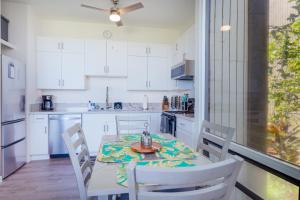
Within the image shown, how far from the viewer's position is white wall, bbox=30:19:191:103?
12.9 ft

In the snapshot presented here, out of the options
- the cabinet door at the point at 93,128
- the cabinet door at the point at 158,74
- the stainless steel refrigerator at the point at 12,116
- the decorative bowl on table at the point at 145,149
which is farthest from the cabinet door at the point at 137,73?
the decorative bowl on table at the point at 145,149

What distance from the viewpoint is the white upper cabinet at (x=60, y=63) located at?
143 inches

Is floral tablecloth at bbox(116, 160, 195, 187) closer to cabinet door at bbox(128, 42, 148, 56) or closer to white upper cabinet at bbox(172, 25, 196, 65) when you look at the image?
white upper cabinet at bbox(172, 25, 196, 65)

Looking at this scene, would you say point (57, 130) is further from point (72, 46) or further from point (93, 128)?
point (72, 46)

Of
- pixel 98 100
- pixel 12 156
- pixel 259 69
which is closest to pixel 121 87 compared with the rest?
pixel 98 100

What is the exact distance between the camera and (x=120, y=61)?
3.95 m

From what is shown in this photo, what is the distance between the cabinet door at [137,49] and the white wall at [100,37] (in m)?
0.32

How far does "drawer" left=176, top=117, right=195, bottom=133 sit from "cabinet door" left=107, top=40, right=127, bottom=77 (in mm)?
1640

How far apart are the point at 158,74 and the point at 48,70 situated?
7.25 feet

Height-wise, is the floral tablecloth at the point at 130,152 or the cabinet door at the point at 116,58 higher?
the cabinet door at the point at 116,58

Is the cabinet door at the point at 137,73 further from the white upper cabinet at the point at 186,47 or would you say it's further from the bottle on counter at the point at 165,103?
the white upper cabinet at the point at 186,47

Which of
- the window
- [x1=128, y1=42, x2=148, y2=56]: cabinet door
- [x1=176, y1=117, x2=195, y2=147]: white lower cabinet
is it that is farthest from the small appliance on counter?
the window

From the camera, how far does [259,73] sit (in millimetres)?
1667

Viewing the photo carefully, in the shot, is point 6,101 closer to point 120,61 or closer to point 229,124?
point 120,61
